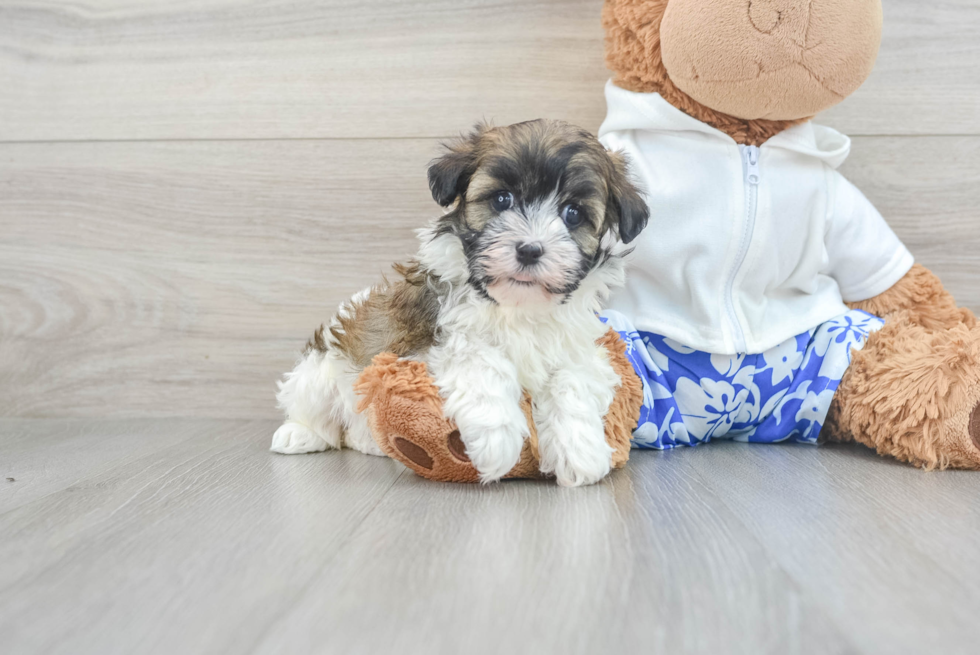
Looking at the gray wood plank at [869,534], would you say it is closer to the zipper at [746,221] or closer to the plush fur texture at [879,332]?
the plush fur texture at [879,332]

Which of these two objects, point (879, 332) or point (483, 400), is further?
point (879, 332)

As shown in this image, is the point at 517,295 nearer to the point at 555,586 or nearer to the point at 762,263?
the point at 555,586

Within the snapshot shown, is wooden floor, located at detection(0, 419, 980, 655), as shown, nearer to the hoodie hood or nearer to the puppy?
the puppy

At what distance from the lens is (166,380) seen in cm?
221

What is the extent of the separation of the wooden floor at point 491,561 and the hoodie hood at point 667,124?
70 centimetres

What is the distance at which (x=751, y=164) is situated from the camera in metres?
1.72

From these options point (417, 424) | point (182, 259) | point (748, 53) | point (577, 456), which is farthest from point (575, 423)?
point (182, 259)

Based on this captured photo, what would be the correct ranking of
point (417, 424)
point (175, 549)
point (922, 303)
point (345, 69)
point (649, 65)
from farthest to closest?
point (345, 69), point (922, 303), point (649, 65), point (417, 424), point (175, 549)

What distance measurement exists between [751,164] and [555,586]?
116 centimetres

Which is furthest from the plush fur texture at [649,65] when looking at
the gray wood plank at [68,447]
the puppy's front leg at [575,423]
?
the gray wood plank at [68,447]

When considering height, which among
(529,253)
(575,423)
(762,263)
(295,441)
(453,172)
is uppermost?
(453,172)

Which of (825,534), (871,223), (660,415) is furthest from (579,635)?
(871,223)

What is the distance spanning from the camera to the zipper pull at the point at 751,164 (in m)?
1.71

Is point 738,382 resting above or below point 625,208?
below
